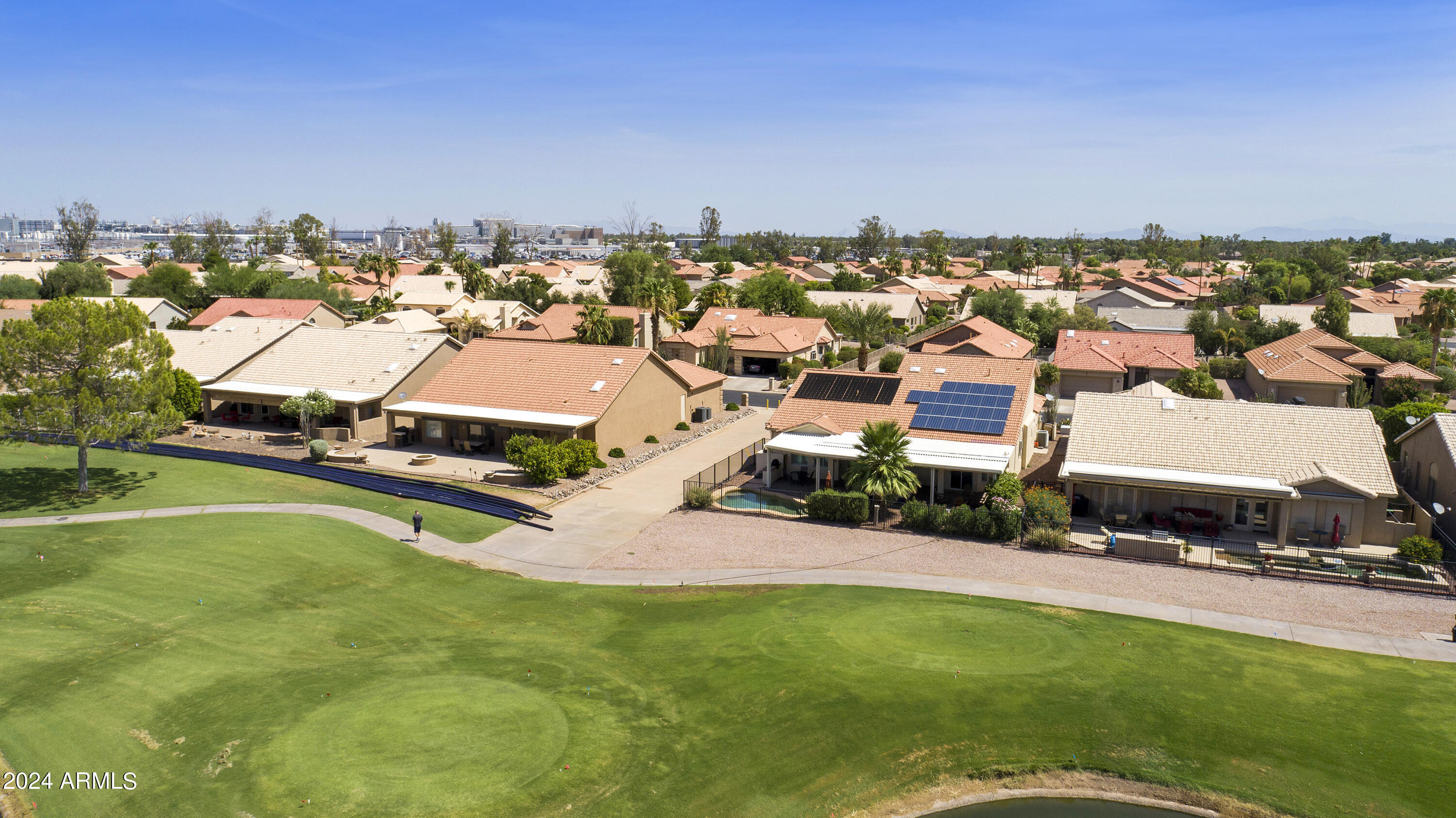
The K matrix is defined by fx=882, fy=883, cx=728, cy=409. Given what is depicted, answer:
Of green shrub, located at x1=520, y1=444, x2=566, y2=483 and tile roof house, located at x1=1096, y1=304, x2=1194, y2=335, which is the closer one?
green shrub, located at x1=520, y1=444, x2=566, y2=483

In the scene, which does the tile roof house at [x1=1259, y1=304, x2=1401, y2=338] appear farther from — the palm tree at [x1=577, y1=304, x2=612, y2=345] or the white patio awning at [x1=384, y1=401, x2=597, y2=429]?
the white patio awning at [x1=384, y1=401, x2=597, y2=429]

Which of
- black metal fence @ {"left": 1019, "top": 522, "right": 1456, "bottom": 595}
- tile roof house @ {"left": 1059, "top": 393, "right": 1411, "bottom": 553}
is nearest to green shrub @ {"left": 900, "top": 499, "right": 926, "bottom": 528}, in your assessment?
black metal fence @ {"left": 1019, "top": 522, "right": 1456, "bottom": 595}

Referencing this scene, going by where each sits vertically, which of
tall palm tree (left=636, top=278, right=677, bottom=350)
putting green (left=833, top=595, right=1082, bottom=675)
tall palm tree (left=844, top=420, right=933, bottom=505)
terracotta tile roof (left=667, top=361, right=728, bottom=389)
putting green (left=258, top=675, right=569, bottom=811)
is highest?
tall palm tree (left=636, top=278, right=677, bottom=350)

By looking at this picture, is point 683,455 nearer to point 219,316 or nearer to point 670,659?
point 670,659

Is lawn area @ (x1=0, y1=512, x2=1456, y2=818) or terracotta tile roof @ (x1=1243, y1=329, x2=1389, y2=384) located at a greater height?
terracotta tile roof @ (x1=1243, y1=329, x2=1389, y2=384)

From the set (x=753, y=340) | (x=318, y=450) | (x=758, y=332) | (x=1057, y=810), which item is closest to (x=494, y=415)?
(x=318, y=450)

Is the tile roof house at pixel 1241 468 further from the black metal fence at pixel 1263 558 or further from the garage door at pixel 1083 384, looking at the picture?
the garage door at pixel 1083 384

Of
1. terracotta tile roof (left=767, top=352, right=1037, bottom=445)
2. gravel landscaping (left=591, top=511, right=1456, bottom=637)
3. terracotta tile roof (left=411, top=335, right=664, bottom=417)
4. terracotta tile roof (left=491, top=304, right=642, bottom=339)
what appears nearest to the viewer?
gravel landscaping (left=591, top=511, right=1456, bottom=637)

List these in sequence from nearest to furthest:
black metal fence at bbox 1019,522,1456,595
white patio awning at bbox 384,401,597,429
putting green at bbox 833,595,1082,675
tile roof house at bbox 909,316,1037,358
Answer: putting green at bbox 833,595,1082,675 → black metal fence at bbox 1019,522,1456,595 → white patio awning at bbox 384,401,597,429 → tile roof house at bbox 909,316,1037,358

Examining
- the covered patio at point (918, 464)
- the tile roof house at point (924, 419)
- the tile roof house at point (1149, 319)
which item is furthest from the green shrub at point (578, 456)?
the tile roof house at point (1149, 319)
